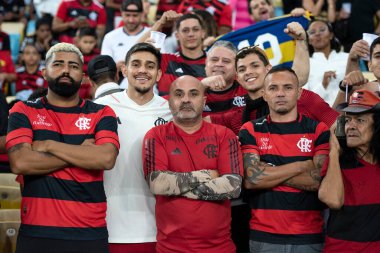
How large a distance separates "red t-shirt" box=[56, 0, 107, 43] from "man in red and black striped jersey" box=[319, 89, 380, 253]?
6760 mm

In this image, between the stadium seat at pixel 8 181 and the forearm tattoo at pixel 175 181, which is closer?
the forearm tattoo at pixel 175 181

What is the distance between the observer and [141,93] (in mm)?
6277

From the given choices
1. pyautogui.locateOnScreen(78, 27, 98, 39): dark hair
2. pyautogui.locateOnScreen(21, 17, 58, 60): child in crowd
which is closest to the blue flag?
pyautogui.locateOnScreen(78, 27, 98, 39): dark hair

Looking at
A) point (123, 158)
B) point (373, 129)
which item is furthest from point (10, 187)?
point (373, 129)

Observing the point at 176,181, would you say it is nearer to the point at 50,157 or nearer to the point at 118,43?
the point at 50,157

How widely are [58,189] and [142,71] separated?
4.18 ft

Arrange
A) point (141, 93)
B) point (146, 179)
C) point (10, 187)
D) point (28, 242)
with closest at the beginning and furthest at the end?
point (28, 242)
point (146, 179)
point (141, 93)
point (10, 187)

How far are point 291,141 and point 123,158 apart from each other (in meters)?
1.32

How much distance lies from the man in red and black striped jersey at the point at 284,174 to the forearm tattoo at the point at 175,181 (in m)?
0.45

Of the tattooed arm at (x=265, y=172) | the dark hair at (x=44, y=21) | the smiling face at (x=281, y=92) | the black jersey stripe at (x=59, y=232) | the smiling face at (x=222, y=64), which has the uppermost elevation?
the dark hair at (x=44, y=21)

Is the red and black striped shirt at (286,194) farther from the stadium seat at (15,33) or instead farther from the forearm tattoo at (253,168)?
the stadium seat at (15,33)

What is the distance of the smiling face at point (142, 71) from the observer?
625 centimetres

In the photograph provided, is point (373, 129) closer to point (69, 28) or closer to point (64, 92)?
point (64, 92)

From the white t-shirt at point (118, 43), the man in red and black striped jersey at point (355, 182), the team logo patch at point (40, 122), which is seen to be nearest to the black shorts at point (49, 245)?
the team logo patch at point (40, 122)
